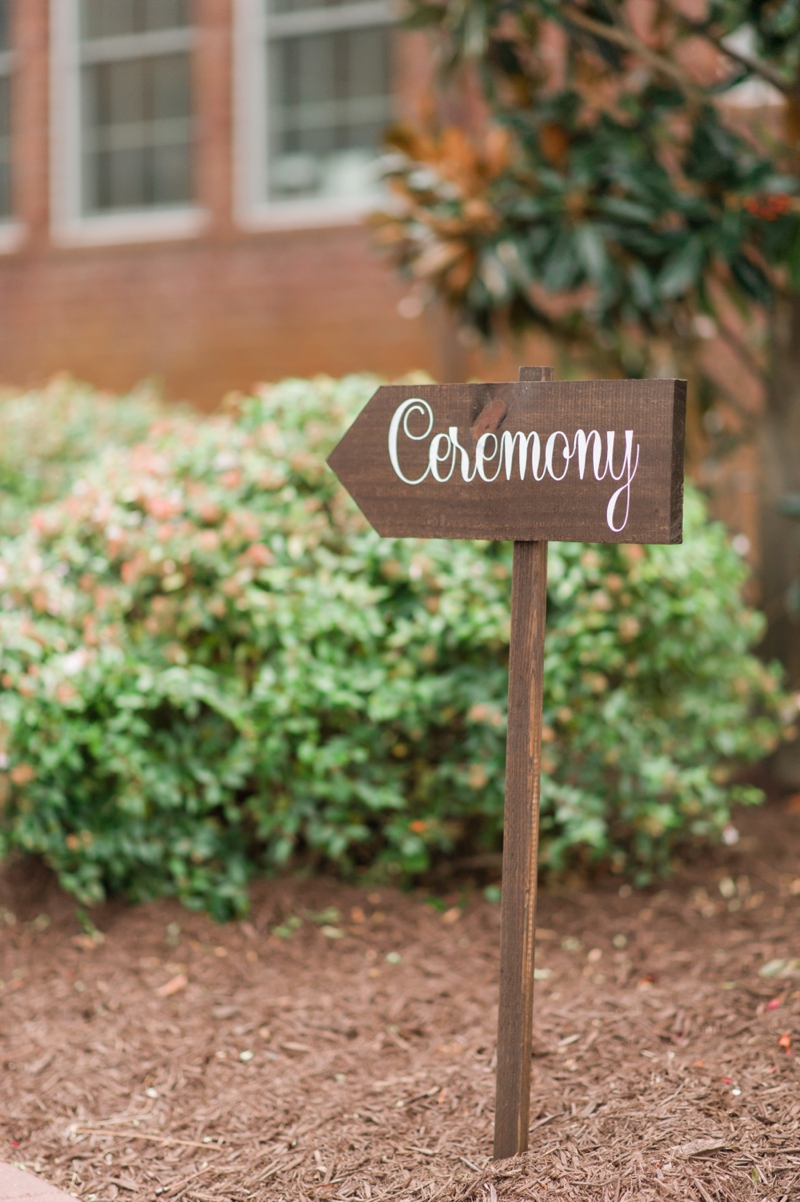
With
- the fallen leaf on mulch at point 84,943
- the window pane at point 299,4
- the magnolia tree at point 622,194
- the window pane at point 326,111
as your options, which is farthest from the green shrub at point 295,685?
the window pane at point 299,4

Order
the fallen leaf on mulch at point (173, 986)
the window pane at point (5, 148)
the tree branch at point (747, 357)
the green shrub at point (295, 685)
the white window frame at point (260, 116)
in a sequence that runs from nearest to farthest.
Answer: the fallen leaf on mulch at point (173, 986)
the green shrub at point (295, 685)
the tree branch at point (747, 357)
the white window frame at point (260, 116)
the window pane at point (5, 148)

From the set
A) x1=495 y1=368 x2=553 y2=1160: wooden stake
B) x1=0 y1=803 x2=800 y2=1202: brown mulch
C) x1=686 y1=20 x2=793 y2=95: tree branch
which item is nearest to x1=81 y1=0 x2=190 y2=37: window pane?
x1=686 y1=20 x2=793 y2=95: tree branch

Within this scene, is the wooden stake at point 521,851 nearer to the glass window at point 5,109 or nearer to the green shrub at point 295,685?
the green shrub at point 295,685

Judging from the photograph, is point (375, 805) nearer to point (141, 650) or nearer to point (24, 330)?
point (141, 650)

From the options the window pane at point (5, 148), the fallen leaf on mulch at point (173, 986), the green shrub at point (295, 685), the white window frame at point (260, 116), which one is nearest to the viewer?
the fallen leaf on mulch at point (173, 986)

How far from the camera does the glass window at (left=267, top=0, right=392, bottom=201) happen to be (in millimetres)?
8742

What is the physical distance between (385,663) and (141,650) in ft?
2.29

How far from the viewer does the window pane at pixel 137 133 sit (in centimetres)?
936

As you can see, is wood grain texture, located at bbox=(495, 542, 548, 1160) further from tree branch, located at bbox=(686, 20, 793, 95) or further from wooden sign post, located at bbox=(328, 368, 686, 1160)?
tree branch, located at bbox=(686, 20, 793, 95)

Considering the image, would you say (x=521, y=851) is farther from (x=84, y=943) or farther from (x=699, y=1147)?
(x=84, y=943)

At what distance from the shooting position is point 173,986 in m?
3.11

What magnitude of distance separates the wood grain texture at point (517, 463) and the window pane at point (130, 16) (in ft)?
26.7

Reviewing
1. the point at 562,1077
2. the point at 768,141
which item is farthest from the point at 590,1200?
the point at 768,141

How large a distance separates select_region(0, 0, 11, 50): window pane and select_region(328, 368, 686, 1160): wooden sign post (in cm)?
915
